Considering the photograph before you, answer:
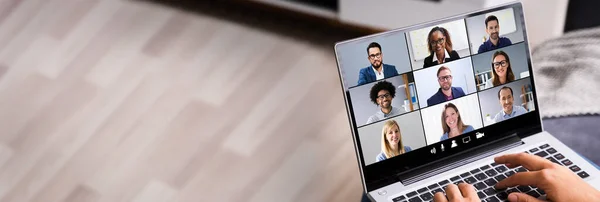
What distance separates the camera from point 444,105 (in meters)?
0.93

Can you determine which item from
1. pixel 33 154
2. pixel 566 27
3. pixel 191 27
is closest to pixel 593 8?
pixel 566 27

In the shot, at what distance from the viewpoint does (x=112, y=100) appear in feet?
5.93

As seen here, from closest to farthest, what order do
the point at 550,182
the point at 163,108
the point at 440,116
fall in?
the point at 550,182
the point at 440,116
the point at 163,108

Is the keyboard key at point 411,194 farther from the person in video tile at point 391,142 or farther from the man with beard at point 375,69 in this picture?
the man with beard at point 375,69

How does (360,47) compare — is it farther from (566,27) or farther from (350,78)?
(566,27)

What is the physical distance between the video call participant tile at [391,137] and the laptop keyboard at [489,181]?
0.06m

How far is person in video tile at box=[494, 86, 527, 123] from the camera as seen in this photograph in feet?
3.14

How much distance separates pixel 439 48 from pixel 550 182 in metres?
0.24

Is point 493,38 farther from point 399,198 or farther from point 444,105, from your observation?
point 399,198

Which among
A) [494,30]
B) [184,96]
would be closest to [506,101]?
[494,30]

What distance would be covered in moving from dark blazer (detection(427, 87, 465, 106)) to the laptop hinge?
0.28ft

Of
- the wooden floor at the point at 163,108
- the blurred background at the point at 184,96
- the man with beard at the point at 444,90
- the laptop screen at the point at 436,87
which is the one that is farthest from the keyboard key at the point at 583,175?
the wooden floor at the point at 163,108

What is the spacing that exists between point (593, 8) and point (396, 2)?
0.62m

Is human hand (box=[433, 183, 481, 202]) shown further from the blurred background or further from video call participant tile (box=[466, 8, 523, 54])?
the blurred background
